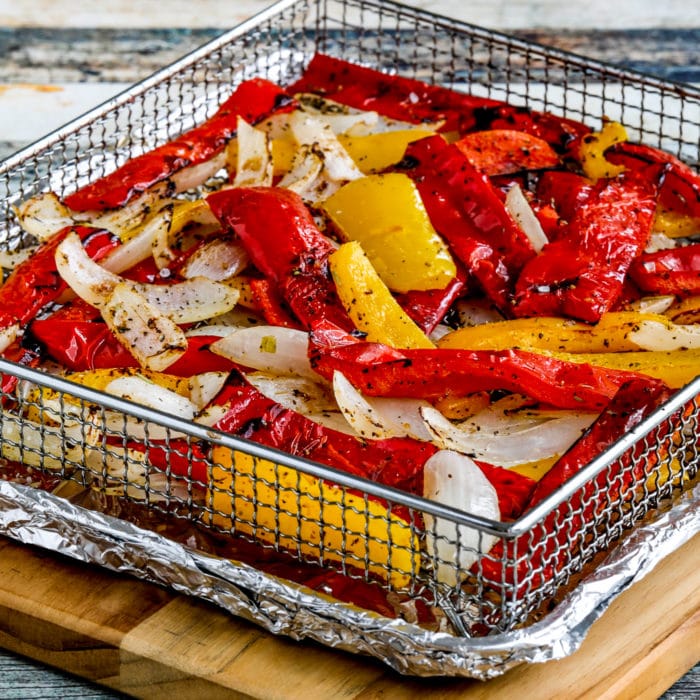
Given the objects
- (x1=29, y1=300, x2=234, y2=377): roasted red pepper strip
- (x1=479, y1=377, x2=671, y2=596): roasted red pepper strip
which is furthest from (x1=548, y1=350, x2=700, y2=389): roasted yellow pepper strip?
(x1=29, y1=300, x2=234, y2=377): roasted red pepper strip

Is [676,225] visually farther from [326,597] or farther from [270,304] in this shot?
[326,597]

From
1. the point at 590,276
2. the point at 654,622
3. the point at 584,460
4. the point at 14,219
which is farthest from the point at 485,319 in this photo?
the point at 14,219

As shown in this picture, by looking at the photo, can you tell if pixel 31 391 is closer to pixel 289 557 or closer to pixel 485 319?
pixel 289 557

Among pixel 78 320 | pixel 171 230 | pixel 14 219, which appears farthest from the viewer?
pixel 14 219

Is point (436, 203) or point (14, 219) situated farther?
point (14, 219)

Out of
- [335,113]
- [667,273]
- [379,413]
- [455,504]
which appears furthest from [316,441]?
[335,113]

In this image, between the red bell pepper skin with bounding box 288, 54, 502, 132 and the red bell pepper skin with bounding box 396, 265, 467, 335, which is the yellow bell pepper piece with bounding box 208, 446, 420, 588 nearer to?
the red bell pepper skin with bounding box 396, 265, 467, 335

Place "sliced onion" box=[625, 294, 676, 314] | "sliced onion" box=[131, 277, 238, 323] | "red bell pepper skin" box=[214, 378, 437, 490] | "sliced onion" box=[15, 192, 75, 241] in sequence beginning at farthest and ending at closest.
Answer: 1. "sliced onion" box=[15, 192, 75, 241]
2. "sliced onion" box=[625, 294, 676, 314]
3. "sliced onion" box=[131, 277, 238, 323]
4. "red bell pepper skin" box=[214, 378, 437, 490]

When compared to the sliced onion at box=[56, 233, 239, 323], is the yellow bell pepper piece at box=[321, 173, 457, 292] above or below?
above
